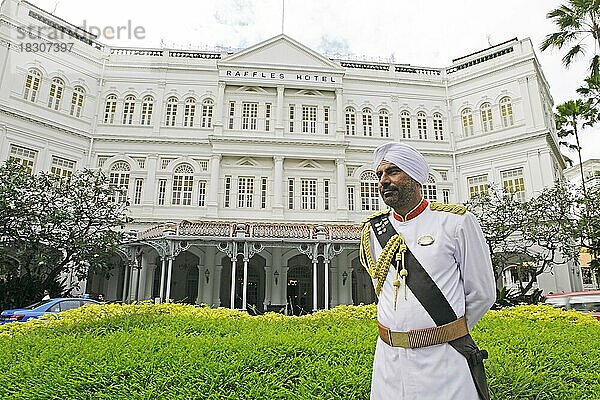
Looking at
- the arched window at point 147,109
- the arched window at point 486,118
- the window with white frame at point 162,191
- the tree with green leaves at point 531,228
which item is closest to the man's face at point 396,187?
the tree with green leaves at point 531,228

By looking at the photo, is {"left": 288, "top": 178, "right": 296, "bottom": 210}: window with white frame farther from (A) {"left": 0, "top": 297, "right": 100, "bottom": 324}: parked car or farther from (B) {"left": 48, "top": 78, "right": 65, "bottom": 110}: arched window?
(B) {"left": 48, "top": 78, "right": 65, "bottom": 110}: arched window

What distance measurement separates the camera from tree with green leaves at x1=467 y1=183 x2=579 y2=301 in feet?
57.5

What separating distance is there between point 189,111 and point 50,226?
28.8 ft

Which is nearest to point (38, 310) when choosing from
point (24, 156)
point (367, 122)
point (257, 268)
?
point (24, 156)

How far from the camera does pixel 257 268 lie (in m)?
21.2

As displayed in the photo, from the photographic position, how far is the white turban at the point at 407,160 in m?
2.32

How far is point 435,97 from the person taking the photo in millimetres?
23812

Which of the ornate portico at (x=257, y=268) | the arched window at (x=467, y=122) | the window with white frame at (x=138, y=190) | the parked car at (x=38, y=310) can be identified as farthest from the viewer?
the arched window at (x=467, y=122)

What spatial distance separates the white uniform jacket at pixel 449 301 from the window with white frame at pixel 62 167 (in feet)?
69.8

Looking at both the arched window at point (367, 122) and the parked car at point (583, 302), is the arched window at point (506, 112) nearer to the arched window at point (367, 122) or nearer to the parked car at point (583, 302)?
the arched window at point (367, 122)

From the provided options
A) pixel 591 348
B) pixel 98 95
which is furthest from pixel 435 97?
pixel 591 348

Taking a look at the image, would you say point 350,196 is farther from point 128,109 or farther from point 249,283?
point 128,109

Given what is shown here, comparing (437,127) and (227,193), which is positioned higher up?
(437,127)

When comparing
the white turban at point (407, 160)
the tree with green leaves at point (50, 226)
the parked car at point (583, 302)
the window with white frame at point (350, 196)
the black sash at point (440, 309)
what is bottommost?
the parked car at point (583, 302)
